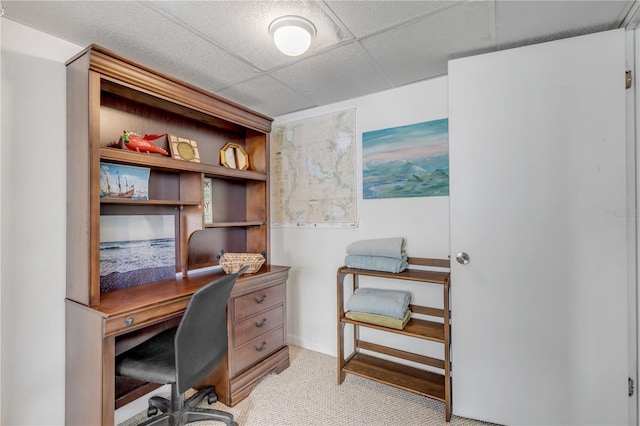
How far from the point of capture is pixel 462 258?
5.78ft

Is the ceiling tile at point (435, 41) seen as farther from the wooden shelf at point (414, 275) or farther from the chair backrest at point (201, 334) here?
the chair backrest at point (201, 334)

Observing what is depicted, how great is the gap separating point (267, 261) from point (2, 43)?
1962 millimetres

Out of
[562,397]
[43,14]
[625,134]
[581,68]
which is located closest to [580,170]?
[625,134]

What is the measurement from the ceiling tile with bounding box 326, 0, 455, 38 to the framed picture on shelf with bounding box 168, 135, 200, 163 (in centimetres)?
129

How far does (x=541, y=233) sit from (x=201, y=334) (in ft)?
6.39

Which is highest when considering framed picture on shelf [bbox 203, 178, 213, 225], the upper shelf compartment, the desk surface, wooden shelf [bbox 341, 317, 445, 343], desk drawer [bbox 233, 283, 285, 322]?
the upper shelf compartment

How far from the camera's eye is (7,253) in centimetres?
138

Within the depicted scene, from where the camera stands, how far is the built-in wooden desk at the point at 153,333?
1361 mm

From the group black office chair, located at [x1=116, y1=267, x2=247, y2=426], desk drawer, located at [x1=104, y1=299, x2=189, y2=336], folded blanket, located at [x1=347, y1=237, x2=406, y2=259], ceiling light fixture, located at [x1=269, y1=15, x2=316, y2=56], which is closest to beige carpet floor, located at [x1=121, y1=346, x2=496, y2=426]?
black office chair, located at [x1=116, y1=267, x2=247, y2=426]

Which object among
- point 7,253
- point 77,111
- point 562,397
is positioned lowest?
point 562,397

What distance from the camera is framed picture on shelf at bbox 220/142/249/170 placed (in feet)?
7.60

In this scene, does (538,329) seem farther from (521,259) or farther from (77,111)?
(77,111)

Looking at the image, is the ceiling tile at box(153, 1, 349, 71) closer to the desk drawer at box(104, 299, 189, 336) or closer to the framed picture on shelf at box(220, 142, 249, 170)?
the framed picture on shelf at box(220, 142, 249, 170)

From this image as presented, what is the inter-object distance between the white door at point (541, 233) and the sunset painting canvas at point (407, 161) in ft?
0.88
